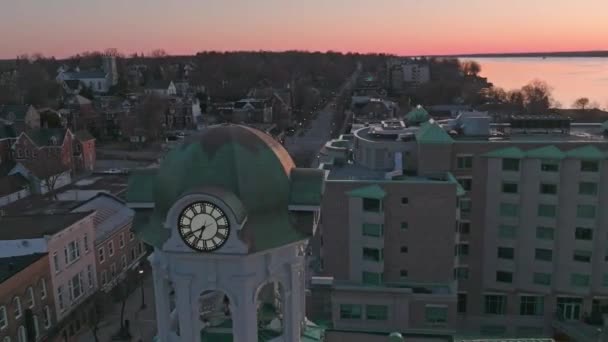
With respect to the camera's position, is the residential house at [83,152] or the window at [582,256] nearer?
the window at [582,256]

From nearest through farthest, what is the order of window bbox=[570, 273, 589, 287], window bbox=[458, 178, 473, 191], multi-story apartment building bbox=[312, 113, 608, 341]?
multi-story apartment building bbox=[312, 113, 608, 341], window bbox=[570, 273, 589, 287], window bbox=[458, 178, 473, 191]

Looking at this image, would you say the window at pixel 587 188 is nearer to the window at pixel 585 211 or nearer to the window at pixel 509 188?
the window at pixel 585 211

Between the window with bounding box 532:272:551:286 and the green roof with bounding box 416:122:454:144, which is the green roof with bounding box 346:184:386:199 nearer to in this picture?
the green roof with bounding box 416:122:454:144

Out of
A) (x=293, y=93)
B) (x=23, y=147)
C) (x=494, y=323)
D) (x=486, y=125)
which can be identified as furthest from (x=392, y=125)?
(x=293, y=93)

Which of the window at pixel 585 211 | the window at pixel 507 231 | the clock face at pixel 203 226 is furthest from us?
the window at pixel 507 231

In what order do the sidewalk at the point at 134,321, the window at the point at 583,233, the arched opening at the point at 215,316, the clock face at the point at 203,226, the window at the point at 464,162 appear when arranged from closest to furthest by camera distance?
the clock face at the point at 203,226 → the arched opening at the point at 215,316 → the sidewalk at the point at 134,321 → the window at the point at 583,233 → the window at the point at 464,162

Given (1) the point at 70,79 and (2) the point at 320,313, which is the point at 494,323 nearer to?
(2) the point at 320,313

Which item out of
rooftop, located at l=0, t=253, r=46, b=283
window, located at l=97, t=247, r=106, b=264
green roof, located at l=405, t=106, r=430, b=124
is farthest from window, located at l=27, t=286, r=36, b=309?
green roof, located at l=405, t=106, r=430, b=124

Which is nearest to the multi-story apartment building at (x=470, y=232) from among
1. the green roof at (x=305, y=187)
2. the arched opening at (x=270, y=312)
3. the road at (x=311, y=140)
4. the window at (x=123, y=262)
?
the window at (x=123, y=262)
